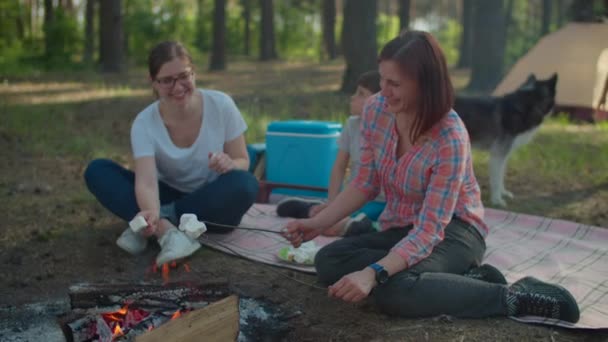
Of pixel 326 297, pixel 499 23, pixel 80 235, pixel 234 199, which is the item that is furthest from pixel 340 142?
pixel 499 23

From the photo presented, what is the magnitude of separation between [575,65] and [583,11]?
1034mm

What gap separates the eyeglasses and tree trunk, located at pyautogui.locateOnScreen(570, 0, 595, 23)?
7.37 m

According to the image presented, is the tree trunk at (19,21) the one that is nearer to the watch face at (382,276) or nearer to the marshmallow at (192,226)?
the marshmallow at (192,226)

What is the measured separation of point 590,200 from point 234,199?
325 centimetres

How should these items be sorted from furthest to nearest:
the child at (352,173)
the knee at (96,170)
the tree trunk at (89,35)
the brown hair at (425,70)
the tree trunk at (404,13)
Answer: the tree trunk at (404,13) → the tree trunk at (89,35) → the child at (352,173) → the knee at (96,170) → the brown hair at (425,70)

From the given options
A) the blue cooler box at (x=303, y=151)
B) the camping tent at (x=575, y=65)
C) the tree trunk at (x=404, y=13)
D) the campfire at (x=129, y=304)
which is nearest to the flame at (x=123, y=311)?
the campfire at (x=129, y=304)

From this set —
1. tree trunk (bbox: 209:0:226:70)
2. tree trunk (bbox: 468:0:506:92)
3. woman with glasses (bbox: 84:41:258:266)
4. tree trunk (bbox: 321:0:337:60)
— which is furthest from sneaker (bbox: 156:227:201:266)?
tree trunk (bbox: 321:0:337:60)

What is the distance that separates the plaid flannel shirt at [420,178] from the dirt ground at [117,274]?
38 cm

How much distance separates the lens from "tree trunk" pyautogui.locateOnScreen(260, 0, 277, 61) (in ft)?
63.8

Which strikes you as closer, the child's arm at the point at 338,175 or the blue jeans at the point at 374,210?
the child's arm at the point at 338,175

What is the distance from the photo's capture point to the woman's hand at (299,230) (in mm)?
2996

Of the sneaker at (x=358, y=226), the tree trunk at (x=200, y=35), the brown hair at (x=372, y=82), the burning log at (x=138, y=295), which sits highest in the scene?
the tree trunk at (x=200, y=35)

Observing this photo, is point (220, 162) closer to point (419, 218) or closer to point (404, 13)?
point (419, 218)

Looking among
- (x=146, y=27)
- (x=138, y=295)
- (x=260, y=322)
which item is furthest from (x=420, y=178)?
(x=146, y=27)
